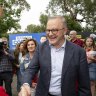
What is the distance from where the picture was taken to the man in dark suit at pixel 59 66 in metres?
3.90

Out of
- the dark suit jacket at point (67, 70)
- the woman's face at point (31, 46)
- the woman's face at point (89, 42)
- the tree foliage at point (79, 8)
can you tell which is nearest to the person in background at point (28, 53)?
the woman's face at point (31, 46)

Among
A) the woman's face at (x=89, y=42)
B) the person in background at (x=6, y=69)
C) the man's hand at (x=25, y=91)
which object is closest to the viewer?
the man's hand at (x=25, y=91)

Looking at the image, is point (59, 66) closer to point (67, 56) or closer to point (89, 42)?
point (67, 56)

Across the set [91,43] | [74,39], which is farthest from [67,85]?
[74,39]

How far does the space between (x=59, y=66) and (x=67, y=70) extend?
0.10 metres

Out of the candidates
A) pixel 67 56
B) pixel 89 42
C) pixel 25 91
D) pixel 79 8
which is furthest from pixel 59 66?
pixel 79 8

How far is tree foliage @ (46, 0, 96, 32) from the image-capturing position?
168ft

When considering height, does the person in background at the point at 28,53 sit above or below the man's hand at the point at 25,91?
below

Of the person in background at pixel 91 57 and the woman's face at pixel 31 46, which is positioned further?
the person in background at pixel 91 57

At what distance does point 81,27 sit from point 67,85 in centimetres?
4634

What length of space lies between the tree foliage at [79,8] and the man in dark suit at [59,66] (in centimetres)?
4699

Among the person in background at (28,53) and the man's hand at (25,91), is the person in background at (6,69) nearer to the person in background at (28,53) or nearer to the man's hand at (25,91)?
the person in background at (28,53)

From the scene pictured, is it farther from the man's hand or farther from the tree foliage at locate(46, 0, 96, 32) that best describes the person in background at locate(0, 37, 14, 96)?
the tree foliage at locate(46, 0, 96, 32)

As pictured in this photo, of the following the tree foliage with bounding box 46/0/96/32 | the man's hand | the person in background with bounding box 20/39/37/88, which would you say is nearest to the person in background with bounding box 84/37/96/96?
the person in background with bounding box 20/39/37/88
